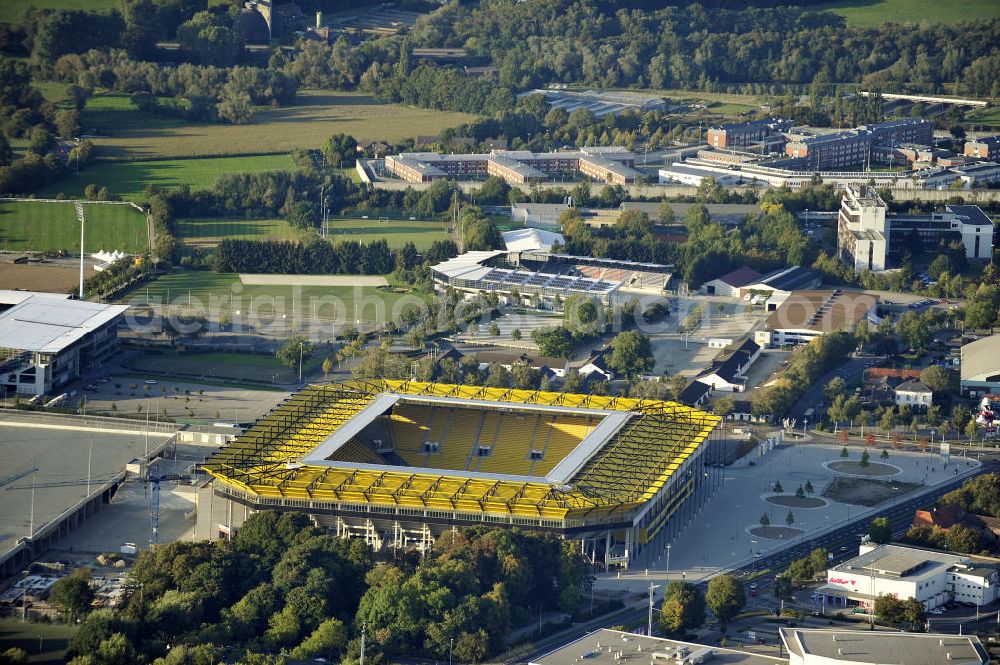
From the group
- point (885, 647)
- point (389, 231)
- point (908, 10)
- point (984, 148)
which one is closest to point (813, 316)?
point (389, 231)

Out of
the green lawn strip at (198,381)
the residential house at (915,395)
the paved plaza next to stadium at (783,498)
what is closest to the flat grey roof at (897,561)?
the paved plaza next to stadium at (783,498)

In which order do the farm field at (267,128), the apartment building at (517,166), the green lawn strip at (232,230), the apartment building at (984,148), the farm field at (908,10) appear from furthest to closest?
the farm field at (908,10) < the apartment building at (984,148) < the farm field at (267,128) < the apartment building at (517,166) < the green lawn strip at (232,230)

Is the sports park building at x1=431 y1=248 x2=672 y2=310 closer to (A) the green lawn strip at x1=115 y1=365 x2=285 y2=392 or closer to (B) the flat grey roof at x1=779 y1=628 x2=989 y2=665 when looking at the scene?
(A) the green lawn strip at x1=115 y1=365 x2=285 y2=392

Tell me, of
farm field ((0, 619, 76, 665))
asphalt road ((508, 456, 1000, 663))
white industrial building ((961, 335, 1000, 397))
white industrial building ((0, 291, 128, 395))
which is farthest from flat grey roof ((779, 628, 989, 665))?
white industrial building ((0, 291, 128, 395))

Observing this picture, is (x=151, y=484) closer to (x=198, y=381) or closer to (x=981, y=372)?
(x=198, y=381)

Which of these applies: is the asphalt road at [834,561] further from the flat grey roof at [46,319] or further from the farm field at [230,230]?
the farm field at [230,230]

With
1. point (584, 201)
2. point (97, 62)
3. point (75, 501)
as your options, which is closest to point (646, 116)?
point (584, 201)
